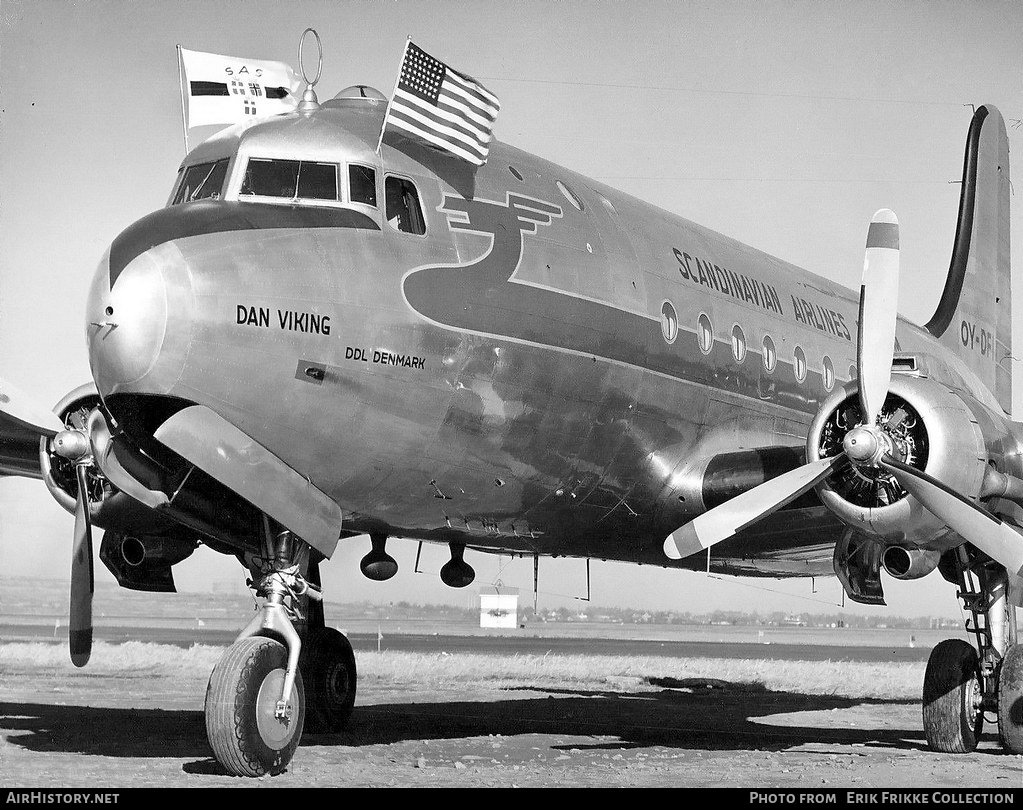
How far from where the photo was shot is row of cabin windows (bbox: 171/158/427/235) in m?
9.42

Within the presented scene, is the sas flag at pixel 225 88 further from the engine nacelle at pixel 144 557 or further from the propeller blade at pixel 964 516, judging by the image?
the propeller blade at pixel 964 516

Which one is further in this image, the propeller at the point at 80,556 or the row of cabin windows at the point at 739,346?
the row of cabin windows at the point at 739,346

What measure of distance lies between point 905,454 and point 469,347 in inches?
139

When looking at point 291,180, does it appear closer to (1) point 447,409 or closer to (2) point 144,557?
(1) point 447,409

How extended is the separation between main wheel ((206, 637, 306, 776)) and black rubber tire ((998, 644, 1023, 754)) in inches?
256

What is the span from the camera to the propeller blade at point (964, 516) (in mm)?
9625

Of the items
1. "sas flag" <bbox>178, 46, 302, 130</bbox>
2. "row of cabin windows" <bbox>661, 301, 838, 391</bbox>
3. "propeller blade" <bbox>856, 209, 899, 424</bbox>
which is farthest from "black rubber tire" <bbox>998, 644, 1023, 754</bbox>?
"sas flag" <bbox>178, 46, 302, 130</bbox>

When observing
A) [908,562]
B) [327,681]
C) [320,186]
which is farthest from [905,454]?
[327,681]

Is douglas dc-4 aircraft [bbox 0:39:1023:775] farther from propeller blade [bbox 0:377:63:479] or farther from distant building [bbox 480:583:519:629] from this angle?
distant building [bbox 480:583:519:629]

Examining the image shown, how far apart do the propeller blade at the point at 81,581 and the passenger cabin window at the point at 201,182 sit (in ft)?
8.71

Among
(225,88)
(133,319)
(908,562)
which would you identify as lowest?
(908,562)

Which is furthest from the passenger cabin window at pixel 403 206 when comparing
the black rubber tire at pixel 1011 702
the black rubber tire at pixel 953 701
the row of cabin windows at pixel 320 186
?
the black rubber tire at pixel 1011 702

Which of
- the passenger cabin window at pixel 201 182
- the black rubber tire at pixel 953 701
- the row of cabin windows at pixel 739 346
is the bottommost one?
the black rubber tire at pixel 953 701

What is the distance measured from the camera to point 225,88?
462 inches
